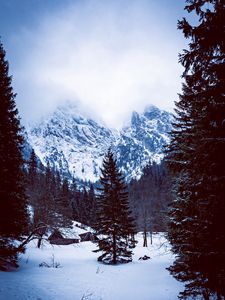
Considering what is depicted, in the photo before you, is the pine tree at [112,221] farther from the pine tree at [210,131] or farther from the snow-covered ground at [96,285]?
the pine tree at [210,131]

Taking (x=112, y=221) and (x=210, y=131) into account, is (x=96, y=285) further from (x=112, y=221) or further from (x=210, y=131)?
(x=210, y=131)

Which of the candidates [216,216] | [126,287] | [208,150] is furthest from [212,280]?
[126,287]

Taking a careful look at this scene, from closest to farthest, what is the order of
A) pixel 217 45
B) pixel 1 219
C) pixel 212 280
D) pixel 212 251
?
pixel 217 45
pixel 212 251
pixel 212 280
pixel 1 219

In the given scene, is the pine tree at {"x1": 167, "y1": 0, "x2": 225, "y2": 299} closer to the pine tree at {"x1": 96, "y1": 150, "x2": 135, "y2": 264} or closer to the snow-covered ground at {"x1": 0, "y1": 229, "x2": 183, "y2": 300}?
the snow-covered ground at {"x1": 0, "y1": 229, "x2": 183, "y2": 300}

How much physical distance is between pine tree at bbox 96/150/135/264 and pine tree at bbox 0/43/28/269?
1375 cm

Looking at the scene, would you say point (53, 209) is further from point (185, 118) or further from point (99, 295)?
point (185, 118)

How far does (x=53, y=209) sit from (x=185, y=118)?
21041 millimetres

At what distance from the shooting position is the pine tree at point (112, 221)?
90.2 ft

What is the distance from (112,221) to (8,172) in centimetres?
1747

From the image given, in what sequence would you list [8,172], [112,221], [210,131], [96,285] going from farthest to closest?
1. [112,221]
2. [96,285]
3. [8,172]
4. [210,131]

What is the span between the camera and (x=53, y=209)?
28.7m

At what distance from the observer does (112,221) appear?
2808 cm

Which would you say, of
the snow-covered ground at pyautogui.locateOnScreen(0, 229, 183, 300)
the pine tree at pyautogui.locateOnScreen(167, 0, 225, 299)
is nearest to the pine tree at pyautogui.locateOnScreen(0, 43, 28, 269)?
the snow-covered ground at pyautogui.locateOnScreen(0, 229, 183, 300)

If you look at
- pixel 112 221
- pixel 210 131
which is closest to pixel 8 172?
pixel 210 131
